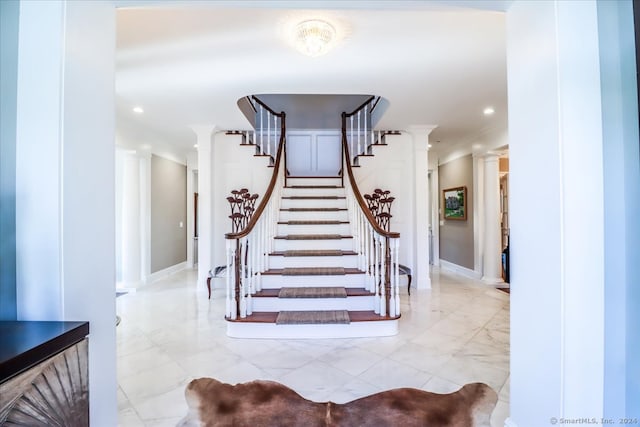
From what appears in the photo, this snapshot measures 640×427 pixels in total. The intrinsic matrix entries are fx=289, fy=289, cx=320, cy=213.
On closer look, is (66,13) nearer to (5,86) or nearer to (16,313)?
(5,86)

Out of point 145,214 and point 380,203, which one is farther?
point 145,214

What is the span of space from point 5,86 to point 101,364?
4.12 ft

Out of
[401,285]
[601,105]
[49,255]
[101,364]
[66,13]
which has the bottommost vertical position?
[401,285]

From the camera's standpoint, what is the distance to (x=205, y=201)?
4633mm

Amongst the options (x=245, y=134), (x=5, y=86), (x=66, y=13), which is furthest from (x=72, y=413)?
(x=245, y=134)

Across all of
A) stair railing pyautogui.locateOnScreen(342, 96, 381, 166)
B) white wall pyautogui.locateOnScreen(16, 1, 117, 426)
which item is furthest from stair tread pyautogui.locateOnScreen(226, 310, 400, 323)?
stair railing pyautogui.locateOnScreen(342, 96, 381, 166)

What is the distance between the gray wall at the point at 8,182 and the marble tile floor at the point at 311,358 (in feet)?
3.27

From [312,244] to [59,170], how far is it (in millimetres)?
2949

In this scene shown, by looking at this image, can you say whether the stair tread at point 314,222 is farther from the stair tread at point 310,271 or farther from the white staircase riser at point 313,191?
the white staircase riser at point 313,191

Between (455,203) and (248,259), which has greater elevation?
(455,203)

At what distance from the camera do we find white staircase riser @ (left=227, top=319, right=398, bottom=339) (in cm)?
277

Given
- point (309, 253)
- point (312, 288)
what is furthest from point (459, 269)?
point (312, 288)

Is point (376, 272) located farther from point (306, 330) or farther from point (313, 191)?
point (313, 191)

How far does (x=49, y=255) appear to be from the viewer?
1.17 metres
